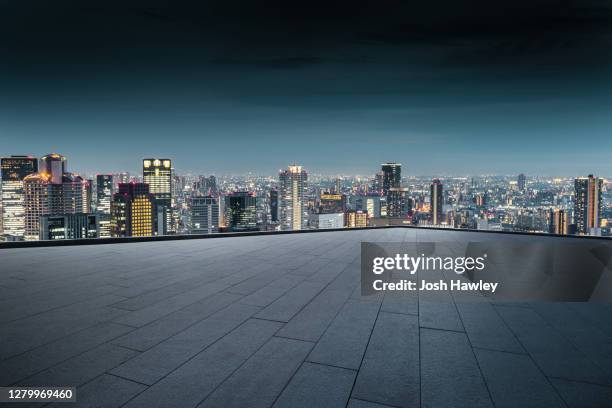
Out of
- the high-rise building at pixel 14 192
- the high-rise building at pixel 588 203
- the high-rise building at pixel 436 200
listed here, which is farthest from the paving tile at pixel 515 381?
the high-rise building at pixel 14 192

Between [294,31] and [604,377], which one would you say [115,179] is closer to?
[294,31]

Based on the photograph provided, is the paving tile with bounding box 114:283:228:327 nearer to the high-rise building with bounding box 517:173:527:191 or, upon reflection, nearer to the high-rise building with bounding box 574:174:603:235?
the high-rise building with bounding box 574:174:603:235

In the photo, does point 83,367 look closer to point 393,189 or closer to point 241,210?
point 241,210

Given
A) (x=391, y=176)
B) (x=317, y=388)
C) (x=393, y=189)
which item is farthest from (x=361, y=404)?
(x=391, y=176)

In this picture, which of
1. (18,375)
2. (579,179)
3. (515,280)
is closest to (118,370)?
(18,375)

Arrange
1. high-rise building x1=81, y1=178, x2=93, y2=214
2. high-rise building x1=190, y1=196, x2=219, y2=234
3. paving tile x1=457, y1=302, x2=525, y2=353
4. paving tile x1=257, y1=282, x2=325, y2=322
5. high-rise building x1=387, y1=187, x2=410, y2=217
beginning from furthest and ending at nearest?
high-rise building x1=190, y1=196, x2=219, y2=234
high-rise building x1=81, y1=178, x2=93, y2=214
high-rise building x1=387, y1=187, x2=410, y2=217
paving tile x1=257, y1=282, x2=325, y2=322
paving tile x1=457, y1=302, x2=525, y2=353

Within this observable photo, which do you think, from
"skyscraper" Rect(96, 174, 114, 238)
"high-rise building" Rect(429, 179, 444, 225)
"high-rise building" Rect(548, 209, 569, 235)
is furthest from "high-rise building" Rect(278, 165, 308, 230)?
"high-rise building" Rect(548, 209, 569, 235)
